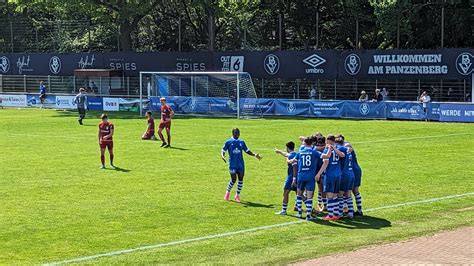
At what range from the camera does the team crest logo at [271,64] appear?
187ft

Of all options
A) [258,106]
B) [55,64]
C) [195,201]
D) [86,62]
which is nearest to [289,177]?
[195,201]

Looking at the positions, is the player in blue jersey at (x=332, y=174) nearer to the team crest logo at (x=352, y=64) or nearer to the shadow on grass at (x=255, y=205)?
the shadow on grass at (x=255, y=205)

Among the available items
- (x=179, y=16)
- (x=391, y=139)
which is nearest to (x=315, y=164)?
(x=391, y=139)

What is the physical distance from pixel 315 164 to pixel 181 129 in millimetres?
25129

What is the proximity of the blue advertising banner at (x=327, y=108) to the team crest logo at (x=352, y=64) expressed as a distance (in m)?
5.02

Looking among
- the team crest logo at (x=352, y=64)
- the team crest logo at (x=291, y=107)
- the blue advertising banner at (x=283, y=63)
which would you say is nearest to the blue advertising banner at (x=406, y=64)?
the team crest logo at (x=352, y=64)

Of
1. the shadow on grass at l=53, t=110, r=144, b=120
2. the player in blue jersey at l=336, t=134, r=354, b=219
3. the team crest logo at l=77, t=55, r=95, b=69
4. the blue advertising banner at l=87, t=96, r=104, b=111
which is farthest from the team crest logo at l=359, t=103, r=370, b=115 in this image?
the player in blue jersey at l=336, t=134, r=354, b=219

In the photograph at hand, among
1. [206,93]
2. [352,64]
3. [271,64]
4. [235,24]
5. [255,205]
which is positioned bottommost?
[255,205]

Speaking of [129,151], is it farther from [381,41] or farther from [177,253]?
[381,41]

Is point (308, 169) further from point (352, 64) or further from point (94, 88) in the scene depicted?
point (94, 88)

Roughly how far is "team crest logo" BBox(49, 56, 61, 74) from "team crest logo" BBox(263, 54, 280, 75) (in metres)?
21.2

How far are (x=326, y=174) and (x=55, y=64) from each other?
56055 mm

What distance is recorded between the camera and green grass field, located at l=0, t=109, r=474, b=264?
15.0m

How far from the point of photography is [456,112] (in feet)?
144
